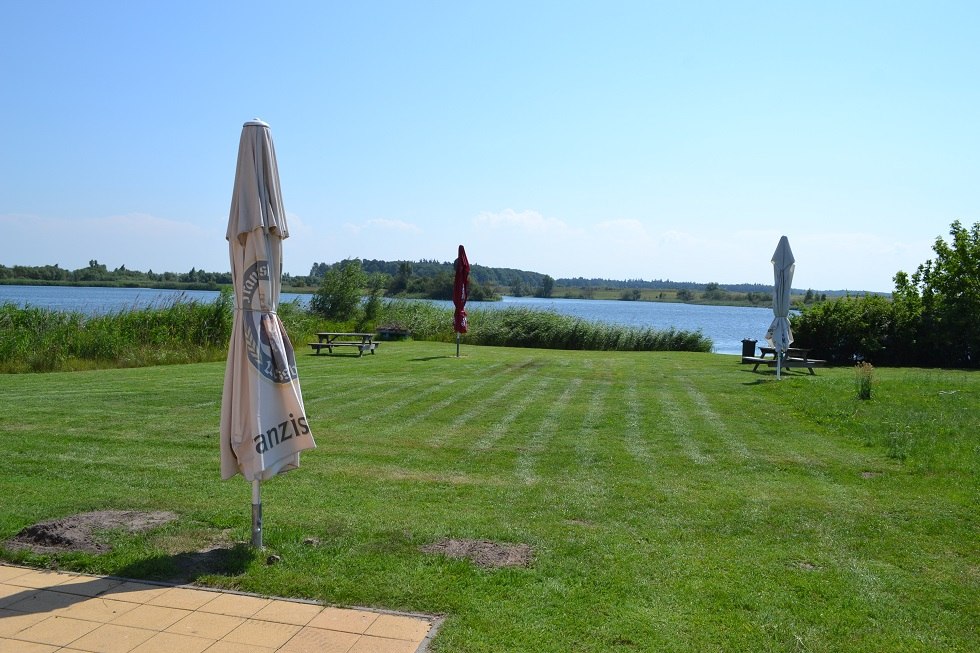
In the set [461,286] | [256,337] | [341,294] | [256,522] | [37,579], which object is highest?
[461,286]

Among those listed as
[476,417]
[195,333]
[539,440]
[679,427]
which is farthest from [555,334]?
[539,440]

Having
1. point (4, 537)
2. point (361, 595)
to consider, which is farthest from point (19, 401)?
point (361, 595)

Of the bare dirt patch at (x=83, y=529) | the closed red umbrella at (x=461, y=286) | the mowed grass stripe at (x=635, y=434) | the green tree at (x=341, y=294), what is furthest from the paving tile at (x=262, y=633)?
the green tree at (x=341, y=294)

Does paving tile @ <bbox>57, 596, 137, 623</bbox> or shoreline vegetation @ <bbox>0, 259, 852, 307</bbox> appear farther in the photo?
shoreline vegetation @ <bbox>0, 259, 852, 307</bbox>

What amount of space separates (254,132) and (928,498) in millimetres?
6433

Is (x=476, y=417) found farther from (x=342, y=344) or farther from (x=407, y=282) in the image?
(x=407, y=282)

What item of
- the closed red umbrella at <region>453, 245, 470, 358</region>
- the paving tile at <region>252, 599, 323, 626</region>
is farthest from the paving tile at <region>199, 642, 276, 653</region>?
the closed red umbrella at <region>453, 245, 470, 358</region>

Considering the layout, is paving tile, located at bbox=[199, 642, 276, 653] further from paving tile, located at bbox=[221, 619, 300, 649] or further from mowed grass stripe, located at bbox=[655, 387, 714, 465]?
mowed grass stripe, located at bbox=[655, 387, 714, 465]

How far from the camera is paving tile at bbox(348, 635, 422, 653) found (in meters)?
3.69

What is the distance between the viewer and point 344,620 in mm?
4051

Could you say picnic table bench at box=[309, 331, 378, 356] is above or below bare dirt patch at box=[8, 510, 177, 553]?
above

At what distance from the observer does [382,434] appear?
9.25 metres

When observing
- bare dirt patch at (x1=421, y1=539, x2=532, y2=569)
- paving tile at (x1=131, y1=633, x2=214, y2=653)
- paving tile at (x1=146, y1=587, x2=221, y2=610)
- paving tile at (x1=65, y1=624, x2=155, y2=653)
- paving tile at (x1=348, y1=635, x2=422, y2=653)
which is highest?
bare dirt patch at (x1=421, y1=539, x2=532, y2=569)

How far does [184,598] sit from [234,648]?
2.64 feet
